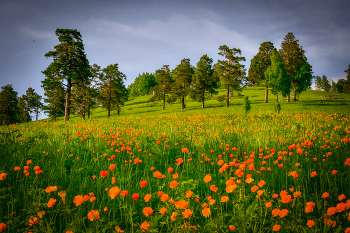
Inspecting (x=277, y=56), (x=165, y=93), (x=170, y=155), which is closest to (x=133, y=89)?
(x=165, y=93)

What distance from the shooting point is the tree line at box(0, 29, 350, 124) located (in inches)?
833

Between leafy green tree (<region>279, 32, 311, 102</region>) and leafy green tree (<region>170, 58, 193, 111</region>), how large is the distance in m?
19.3

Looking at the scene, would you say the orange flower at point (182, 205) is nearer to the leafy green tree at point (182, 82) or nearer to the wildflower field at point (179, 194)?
the wildflower field at point (179, 194)

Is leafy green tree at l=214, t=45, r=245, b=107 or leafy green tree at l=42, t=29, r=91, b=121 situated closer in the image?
leafy green tree at l=42, t=29, r=91, b=121

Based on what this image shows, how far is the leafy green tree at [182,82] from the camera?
33938 millimetres

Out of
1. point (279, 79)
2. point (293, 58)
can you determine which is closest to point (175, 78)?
point (279, 79)

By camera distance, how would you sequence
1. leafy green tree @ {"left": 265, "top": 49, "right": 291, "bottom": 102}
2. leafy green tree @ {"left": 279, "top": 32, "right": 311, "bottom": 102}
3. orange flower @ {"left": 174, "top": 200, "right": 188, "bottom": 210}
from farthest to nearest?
leafy green tree @ {"left": 279, "top": 32, "right": 311, "bottom": 102} < leafy green tree @ {"left": 265, "top": 49, "right": 291, "bottom": 102} < orange flower @ {"left": 174, "top": 200, "right": 188, "bottom": 210}

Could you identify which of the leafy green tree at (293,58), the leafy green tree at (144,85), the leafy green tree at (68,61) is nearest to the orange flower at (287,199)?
the leafy green tree at (68,61)

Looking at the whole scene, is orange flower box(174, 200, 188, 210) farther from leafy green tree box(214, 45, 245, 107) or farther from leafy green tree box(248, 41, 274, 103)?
leafy green tree box(248, 41, 274, 103)

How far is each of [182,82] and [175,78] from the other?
9.63 feet

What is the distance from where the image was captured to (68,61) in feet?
69.5

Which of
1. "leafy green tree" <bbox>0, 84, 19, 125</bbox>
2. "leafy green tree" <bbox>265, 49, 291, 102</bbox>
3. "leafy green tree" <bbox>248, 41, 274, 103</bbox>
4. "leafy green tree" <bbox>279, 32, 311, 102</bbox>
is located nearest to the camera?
"leafy green tree" <bbox>265, 49, 291, 102</bbox>

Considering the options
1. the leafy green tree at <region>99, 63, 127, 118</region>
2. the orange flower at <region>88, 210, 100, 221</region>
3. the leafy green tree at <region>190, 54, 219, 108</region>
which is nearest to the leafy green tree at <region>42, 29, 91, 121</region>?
the leafy green tree at <region>99, 63, 127, 118</region>

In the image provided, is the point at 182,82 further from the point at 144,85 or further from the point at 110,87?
the point at 144,85
